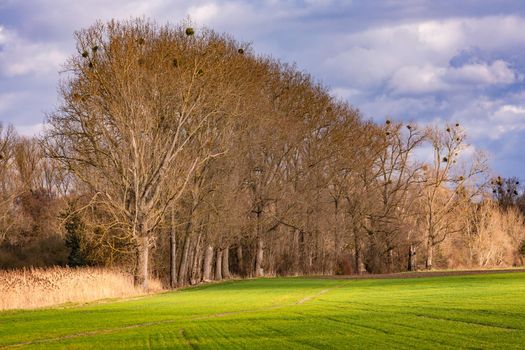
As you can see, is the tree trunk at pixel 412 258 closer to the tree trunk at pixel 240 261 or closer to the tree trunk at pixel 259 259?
the tree trunk at pixel 259 259

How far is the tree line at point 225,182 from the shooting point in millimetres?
42844

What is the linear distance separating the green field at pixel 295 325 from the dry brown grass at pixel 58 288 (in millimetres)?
4365

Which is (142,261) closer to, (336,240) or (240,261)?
(240,261)

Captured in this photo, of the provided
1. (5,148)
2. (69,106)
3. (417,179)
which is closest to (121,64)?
(69,106)

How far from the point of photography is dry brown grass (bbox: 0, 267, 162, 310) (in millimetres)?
31797

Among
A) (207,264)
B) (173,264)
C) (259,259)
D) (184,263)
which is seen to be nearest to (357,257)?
(259,259)

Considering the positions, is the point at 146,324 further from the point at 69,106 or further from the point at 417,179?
the point at 417,179

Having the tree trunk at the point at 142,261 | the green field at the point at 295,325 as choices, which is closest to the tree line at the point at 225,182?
the tree trunk at the point at 142,261

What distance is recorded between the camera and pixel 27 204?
3282 inches

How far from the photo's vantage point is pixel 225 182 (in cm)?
5038

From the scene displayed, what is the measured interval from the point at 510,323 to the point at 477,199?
200 ft

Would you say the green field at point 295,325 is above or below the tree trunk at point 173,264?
below

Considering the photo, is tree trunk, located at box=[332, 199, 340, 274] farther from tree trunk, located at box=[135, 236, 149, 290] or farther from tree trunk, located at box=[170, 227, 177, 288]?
tree trunk, located at box=[135, 236, 149, 290]

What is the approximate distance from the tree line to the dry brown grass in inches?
131
